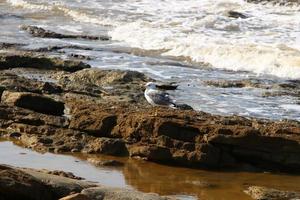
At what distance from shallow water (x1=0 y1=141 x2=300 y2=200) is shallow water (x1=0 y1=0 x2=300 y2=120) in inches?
119

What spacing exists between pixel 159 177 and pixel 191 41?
1177cm

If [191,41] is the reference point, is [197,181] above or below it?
below

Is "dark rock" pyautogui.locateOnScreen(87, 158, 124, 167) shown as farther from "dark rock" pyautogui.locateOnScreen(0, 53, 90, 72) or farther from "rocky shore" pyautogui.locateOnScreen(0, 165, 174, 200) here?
"dark rock" pyautogui.locateOnScreen(0, 53, 90, 72)

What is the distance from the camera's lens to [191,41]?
18.2m

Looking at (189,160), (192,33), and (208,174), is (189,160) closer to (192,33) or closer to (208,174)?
(208,174)

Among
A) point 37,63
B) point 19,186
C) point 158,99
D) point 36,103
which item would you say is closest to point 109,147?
point 36,103

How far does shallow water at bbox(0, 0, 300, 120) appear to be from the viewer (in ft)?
36.7

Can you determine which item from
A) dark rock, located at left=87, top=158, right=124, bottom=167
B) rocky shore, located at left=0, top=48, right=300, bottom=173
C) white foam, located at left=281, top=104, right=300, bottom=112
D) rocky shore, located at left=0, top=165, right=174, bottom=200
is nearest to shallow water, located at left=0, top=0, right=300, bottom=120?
white foam, located at left=281, top=104, right=300, bottom=112

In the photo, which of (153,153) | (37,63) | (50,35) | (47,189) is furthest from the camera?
(50,35)

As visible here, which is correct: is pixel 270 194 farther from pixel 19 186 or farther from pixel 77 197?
pixel 19 186

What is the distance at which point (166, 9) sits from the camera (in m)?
24.8

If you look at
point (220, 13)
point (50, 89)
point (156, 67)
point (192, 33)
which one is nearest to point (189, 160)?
point (50, 89)

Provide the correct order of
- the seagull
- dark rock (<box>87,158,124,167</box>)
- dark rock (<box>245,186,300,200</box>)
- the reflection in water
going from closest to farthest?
dark rock (<box>245,186,300,200</box>) < the reflection in water < dark rock (<box>87,158,124,167</box>) < the seagull

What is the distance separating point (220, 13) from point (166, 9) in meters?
2.15
